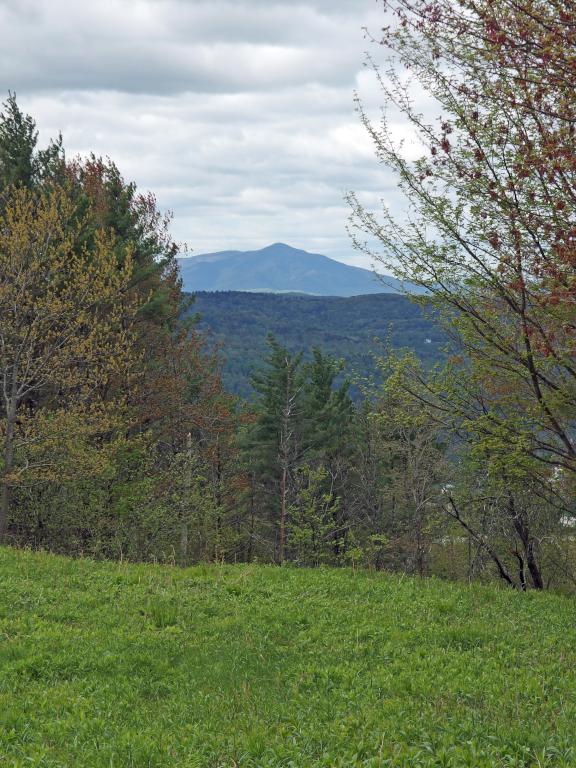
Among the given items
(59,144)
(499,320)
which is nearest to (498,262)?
(499,320)

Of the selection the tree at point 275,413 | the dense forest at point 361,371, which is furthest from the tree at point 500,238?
the tree at point 275,413

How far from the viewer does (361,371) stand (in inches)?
695

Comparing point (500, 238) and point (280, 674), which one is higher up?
point (500, 238)

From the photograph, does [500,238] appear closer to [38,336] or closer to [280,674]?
[280,674]

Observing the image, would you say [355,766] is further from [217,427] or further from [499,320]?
[217,427]

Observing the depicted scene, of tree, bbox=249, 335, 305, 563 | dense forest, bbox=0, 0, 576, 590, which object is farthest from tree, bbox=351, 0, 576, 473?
tree, bbox=249, 335, 305, 563

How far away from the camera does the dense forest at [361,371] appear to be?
9883 millimetres

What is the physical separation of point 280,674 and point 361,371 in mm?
10419

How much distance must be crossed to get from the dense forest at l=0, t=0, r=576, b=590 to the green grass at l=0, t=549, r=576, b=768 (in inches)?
151

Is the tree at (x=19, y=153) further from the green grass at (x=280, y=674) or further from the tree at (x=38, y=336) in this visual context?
the green grass at (x=280, y=674)

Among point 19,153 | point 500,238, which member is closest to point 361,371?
point 500,238

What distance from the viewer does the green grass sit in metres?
6.17

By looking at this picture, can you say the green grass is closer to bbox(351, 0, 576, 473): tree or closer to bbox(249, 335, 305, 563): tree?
bbox(351, 0, 576, 473): tree

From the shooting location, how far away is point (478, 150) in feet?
34.0
